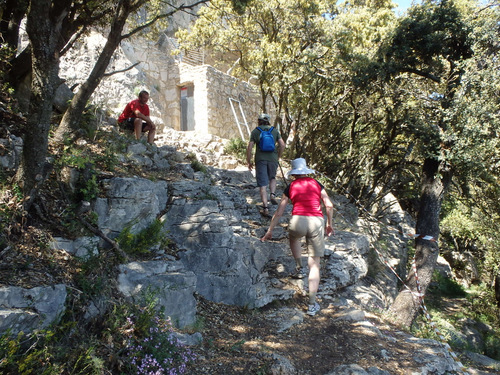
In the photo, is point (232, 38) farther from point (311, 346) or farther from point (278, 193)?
point (311, 346)

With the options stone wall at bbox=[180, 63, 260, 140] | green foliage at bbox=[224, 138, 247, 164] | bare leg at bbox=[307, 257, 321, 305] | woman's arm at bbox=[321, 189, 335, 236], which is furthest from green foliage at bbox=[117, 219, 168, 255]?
stone wall at bbox=[180, 63, 260, 140]

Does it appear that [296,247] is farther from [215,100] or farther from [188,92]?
[188,92]

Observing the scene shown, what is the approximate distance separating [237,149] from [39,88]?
27.4ft

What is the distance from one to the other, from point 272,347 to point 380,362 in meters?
1.18

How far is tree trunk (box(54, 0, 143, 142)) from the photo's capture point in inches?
195

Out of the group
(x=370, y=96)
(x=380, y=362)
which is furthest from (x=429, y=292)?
(x=380, y=362)

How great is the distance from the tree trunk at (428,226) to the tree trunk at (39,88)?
620 cm

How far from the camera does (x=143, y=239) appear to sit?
477 centimetres

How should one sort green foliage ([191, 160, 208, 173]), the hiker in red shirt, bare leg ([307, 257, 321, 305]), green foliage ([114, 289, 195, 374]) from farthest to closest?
green foliage ([191, 160, 208, 173])
the hiker in red shirt
bare leg ([307, 257, 321, 305])
green foliage ([114, 289, 195, 374])

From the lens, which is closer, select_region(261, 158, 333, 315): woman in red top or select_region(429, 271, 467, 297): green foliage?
select_region(261, 158, 333, 315): woman in red top

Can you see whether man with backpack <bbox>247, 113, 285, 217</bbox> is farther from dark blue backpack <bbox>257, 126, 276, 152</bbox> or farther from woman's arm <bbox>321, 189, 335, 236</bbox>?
woman's arm <bbox>321, 189, 335, 236</bbox>

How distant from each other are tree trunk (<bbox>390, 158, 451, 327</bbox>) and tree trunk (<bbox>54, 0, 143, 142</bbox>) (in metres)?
6.08

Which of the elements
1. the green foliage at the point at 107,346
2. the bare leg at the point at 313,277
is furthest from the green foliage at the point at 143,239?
the bare leg at the point at 313,277

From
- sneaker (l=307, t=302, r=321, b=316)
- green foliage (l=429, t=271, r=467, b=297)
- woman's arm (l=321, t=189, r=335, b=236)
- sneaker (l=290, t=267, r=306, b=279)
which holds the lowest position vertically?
green foliage (l=429, t=271, r=467, b=297)
